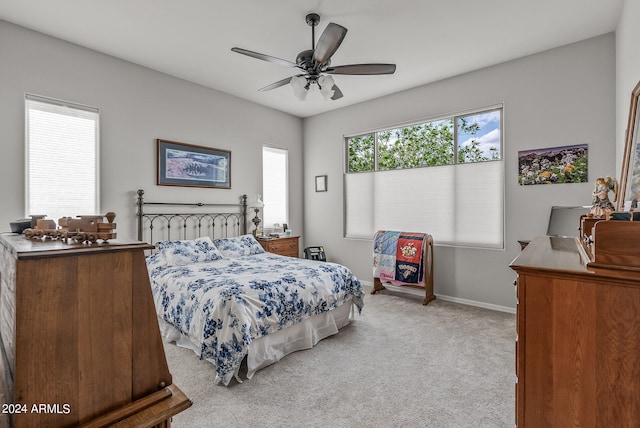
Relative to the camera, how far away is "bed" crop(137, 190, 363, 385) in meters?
2.30

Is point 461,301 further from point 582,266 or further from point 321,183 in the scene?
point 582,266

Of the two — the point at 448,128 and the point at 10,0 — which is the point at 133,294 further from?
the point at 448,128

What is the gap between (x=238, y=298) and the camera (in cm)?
238

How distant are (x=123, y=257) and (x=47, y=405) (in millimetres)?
351

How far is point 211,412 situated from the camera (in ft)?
6.43

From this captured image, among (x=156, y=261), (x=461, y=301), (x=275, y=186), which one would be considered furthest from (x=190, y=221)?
(x=461, y=301)

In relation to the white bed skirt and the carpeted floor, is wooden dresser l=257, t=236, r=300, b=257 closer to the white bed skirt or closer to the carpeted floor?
the white bed skirt

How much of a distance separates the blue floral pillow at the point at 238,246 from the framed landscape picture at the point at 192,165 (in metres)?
0.85

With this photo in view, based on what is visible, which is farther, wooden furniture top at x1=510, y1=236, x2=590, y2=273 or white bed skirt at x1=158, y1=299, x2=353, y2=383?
white bed skirt at x1=158, y1=299, x2=353, y2=383

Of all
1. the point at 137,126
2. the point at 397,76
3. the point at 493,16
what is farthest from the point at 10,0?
the point at 493,16

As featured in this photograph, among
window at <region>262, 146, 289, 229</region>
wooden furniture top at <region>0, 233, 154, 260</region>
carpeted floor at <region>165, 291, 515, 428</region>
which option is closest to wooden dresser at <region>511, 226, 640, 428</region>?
carpeted floor at <region>165, 291, 515, 428</region>

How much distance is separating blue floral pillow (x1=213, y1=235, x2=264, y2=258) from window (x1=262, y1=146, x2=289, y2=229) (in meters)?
0.91

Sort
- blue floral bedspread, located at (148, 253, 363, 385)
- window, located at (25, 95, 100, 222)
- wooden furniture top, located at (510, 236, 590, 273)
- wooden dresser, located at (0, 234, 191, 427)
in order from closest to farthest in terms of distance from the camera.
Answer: wooden dresser, located at (0, 234, 191, 427), wooden furniture top, located at (510, 236, 590, 273), blue floral bedspread, located at (148, 253, 363, 385), window, located at (25, 95, 100, 222)

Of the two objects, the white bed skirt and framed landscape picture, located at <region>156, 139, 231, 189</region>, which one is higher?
framed landscape picture, located at <region>156, 139, 231, 189</region>
